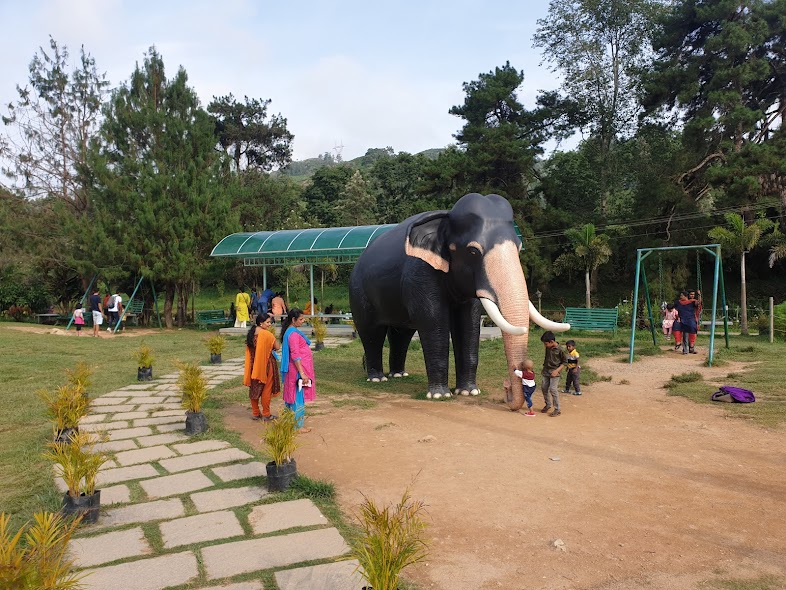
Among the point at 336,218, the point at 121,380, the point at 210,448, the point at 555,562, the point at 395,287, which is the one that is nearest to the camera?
the point at 555,562

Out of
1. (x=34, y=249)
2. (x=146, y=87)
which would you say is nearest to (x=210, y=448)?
(x=146, y=87)

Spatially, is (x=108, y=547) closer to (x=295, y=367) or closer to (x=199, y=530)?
(x=199, y=530)

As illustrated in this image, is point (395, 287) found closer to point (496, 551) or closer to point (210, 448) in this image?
point (210, 448)

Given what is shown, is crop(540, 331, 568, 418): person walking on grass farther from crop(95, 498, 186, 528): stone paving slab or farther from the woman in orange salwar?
crop(95, 498, 186, 528): stone paving slab

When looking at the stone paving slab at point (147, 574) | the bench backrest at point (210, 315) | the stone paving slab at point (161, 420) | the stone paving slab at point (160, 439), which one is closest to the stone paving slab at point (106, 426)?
the stone paving slab at point (161, 420)

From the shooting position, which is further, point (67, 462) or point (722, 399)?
point (722, 399)

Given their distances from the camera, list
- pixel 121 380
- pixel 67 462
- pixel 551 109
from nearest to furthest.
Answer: pixel 67 462, pixel 121 380, pixel 551 109

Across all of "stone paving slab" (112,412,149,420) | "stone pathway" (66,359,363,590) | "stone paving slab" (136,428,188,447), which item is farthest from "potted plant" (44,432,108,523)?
"stone paving slab" (112,412,149,420)

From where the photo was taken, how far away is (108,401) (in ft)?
27.0

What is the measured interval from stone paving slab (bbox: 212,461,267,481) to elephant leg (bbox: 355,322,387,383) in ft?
15.2

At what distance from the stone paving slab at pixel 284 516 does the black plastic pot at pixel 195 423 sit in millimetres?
2455

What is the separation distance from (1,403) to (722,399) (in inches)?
380

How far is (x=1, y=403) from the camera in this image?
8133 millimetres

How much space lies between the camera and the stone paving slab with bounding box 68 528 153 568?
347 cm
